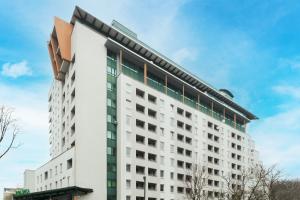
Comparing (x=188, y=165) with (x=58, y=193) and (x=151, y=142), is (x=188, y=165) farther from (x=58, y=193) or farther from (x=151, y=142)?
(x=58, y=193)

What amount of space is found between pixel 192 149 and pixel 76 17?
37.3 metres

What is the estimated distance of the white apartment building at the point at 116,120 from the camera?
64.8 metres

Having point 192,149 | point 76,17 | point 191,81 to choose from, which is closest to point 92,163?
point 76,17

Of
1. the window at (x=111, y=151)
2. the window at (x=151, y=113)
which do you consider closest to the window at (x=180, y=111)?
the window at (x=151, y=113)

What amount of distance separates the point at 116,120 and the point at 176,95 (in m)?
20.0

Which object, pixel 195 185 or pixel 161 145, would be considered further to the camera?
pixel 161 145

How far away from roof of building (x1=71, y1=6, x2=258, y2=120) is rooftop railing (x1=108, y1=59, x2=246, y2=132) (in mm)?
4002

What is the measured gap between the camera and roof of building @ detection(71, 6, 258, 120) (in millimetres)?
68438

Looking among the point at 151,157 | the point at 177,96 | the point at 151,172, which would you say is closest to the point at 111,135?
the point at 151,157

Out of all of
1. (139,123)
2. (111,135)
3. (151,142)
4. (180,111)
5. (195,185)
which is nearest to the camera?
(195,185)

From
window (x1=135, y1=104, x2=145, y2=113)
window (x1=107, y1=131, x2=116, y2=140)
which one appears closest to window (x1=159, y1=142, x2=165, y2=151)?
window (x1=135, y1=104, x2=145, y2=113)

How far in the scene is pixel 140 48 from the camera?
76.0 m

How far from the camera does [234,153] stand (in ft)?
359

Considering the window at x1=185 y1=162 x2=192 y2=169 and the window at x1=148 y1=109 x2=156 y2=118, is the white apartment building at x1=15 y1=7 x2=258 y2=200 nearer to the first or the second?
the window at x1=185 y1=162 x2=192 y2=169
